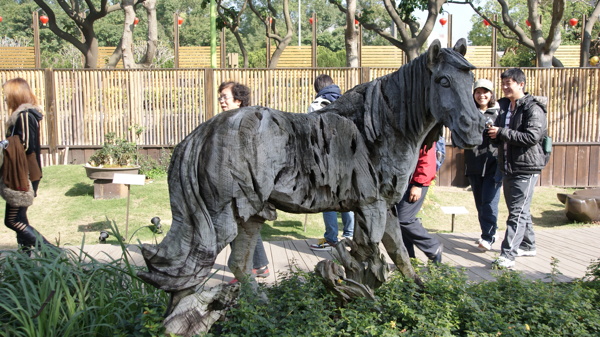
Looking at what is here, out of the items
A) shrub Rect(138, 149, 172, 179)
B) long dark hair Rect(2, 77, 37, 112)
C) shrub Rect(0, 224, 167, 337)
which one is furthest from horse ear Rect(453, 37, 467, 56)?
shrub Rect(138, 149, 172, 179)

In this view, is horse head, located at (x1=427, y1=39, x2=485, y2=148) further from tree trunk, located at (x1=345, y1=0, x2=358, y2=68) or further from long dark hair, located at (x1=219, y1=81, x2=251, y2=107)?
tree trunk, located at (x1=345, y1=0, x2=358, y2=68)

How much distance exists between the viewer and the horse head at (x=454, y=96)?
2723 millimetres

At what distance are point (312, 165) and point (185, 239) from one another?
0.82 meters

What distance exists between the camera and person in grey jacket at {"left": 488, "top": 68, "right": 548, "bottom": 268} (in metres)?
5.10

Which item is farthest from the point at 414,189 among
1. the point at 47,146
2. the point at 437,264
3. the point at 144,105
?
the point at 47,146

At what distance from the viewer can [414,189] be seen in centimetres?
465

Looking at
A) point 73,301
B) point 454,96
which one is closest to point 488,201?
point 454,96

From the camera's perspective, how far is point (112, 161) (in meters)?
10.1

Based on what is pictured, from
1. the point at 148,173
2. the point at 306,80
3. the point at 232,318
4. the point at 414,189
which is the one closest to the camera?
the point at 232,318

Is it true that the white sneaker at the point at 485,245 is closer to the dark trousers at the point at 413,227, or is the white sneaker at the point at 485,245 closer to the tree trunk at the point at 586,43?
the dark trousers at the point at 413,227

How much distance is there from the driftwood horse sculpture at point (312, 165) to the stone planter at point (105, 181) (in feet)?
22.5

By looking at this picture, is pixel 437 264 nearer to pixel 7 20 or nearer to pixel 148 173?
pixel 148 173

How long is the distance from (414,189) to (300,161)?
201 centimetres

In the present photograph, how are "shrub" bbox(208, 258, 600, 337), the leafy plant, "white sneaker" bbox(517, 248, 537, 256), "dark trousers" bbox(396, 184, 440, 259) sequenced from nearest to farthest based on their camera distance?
1. "shrub" bbox(208, 258, 600, 337)
2. "dark trousers" bbox(396, 184, 440, 259)
3. "white sneaker" bbox(517, 248, 537, 256)
4. the leafy plant
